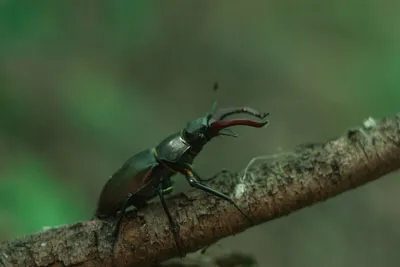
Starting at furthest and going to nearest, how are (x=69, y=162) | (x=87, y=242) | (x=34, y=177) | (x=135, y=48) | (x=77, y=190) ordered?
(x=135, y=48) → (x=69, y=162) → (x=77, y=190) → (x=34, y=177) → (x=87, y=242)

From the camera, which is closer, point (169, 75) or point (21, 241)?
point (21, 241)

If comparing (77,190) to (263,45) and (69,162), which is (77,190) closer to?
(69,162)

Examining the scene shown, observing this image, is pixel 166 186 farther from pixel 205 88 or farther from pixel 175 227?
pixel 205 88

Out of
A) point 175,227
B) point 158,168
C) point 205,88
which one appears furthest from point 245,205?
point 205,88

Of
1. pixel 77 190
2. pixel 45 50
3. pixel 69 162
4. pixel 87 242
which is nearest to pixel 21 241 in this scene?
pixel 87 242

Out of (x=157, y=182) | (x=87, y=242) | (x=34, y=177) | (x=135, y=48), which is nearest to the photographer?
(x=87, y=242)

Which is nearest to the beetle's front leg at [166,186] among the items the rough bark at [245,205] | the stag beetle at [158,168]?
the stag beetle at [158,168]
